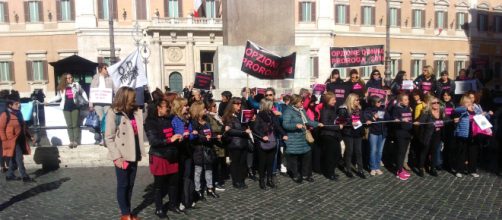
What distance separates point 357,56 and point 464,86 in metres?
2.49

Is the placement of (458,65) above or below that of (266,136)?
above

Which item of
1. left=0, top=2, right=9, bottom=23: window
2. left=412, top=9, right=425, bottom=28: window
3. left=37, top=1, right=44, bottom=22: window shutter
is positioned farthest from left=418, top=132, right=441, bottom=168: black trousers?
left=0, top=2, right=9, bottom=23: window

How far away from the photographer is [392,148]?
7910 mm

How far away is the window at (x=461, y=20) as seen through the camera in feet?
131

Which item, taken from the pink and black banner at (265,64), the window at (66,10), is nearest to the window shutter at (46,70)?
the window at (66,10)

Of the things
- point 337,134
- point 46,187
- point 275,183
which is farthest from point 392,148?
point 46,187

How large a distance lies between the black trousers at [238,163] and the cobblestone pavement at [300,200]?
0.24 m

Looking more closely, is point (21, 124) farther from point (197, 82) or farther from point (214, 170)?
A: point (197, 82)

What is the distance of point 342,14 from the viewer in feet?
120

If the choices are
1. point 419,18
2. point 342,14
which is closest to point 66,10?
point 342,14

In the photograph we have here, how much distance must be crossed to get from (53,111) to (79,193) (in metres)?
3.05

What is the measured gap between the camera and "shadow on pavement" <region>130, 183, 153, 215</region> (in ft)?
18.3

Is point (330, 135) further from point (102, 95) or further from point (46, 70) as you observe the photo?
point (46, 70)

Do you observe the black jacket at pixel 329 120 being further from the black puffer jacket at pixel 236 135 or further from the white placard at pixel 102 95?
the white placard at pixel 102 95
